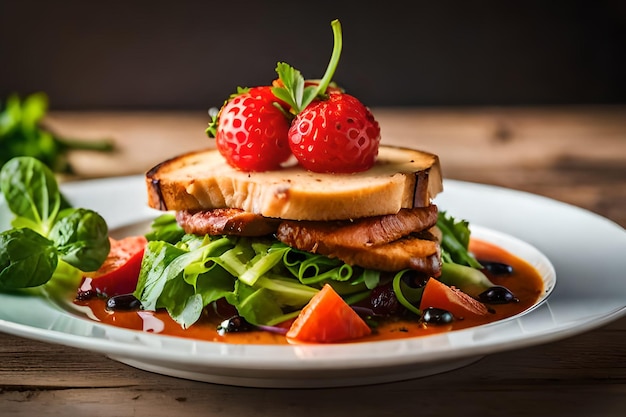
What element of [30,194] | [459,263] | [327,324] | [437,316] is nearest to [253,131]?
[327,324]

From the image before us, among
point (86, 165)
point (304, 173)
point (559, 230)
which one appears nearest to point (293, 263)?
point (304, 173)

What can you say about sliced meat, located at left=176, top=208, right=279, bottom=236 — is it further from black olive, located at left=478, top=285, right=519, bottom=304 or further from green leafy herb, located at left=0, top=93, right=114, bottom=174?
green leafy herb, located at left=0, top=93, right=114, bottom=174

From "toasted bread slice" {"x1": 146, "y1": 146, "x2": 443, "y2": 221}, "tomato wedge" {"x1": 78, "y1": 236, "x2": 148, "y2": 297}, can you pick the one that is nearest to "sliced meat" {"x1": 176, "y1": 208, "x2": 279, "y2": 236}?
"toasted bread slice" {"x1": 146, "y1": 146, "x2": 443, "y2": 221}

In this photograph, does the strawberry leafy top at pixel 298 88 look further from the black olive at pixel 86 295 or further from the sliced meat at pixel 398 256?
the black olive at pixel 86 295

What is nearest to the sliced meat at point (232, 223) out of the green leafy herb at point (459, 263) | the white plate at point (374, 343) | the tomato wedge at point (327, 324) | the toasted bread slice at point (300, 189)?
the toasted bread slice at point (300, 189)

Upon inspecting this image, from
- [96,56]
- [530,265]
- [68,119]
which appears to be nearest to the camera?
[530,265]

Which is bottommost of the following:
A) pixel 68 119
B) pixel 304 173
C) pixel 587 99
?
pixel 68 119

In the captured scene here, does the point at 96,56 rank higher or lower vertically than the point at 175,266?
lower

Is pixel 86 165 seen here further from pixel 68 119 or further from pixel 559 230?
pixel 559 230
